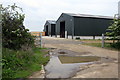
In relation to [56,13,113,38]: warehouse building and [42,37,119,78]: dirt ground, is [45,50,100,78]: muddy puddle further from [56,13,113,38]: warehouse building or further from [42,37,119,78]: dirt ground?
[56,13,113,38]: warehouse building

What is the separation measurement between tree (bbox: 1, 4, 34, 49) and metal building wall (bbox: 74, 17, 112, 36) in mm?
18367

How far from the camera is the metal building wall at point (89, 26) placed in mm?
26578

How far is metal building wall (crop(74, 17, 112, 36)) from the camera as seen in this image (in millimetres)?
26578

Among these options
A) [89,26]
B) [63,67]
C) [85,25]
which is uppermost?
[85,25]

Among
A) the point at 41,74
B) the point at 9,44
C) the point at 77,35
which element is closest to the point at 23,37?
the point at 9,44

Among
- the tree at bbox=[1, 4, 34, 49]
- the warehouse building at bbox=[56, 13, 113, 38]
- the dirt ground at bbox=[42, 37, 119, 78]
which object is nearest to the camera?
the dirt ground at bbox=[42, 37, 119, 78]

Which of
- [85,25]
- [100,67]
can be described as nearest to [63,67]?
[100,67]

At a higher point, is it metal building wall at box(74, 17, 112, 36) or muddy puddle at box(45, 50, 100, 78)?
metal building wall at box(74, 17, 112, 36)

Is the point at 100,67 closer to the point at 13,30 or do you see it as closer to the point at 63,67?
the point at 63,67

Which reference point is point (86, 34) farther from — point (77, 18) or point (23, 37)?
point (23, 37)

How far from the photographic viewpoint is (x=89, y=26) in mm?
27234

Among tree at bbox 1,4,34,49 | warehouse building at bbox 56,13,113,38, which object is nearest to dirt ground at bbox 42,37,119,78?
tree at bbox 1,4,34,49

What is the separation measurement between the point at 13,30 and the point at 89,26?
20882 millimetres

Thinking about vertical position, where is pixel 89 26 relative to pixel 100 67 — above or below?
above
